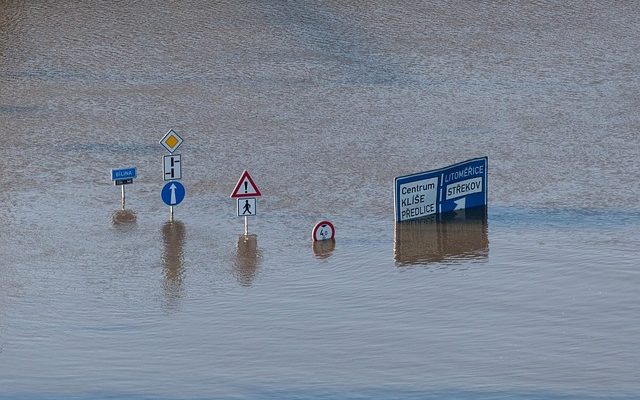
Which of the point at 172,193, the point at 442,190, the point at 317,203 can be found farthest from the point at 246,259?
the point at 442,190

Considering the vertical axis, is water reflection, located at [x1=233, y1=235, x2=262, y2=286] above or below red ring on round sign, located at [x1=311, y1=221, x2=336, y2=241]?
below

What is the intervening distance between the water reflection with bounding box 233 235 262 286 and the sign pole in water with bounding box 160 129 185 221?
1361 mm

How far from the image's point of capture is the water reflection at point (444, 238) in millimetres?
18250

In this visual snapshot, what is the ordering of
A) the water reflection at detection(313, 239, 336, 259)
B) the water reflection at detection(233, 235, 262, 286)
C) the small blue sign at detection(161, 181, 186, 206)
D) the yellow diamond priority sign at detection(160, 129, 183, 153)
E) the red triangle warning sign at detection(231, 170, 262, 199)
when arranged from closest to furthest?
the water reflection at detection(233, 235, 262, 286) → the water reflection at detection(313, 239, 336, 259) → the red triangle warning sign at detection(231, 170, 262, 199) → the small blue sign at detection(161, 181, 186, 206) → the yellow diamond priority sign at detection(160, 129, 183, 153)

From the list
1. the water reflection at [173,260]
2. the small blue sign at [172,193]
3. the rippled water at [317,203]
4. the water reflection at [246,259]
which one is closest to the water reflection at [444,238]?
the rippled water at [317,203]

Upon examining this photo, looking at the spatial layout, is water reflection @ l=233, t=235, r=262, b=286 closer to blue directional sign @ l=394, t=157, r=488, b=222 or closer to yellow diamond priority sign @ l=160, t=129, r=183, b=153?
yellow diamond priority sign @ l=160, t=129, r=183, b=153

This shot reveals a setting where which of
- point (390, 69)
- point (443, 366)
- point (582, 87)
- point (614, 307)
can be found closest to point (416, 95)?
point (390, 69)

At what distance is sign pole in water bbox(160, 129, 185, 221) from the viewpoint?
1941cm

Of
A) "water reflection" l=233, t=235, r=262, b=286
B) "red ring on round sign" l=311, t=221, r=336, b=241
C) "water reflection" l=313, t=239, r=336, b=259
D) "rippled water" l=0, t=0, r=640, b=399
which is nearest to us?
"rippled water" l=0, t=0, r=640, b=399

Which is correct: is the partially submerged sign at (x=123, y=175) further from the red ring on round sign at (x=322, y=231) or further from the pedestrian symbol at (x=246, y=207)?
the red ring on round sign at (x=322, y=231)

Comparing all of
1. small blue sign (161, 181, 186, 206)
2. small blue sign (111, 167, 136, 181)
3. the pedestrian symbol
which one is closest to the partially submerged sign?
small blue sign (111, 167, 136, 181)

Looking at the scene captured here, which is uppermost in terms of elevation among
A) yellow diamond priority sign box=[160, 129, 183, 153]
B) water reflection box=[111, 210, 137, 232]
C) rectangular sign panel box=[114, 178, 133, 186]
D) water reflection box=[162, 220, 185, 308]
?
yellow diamond priority sign box=[160, 129, 183, 153]

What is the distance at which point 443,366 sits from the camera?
550 inches

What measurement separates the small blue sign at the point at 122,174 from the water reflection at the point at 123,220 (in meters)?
0.59
